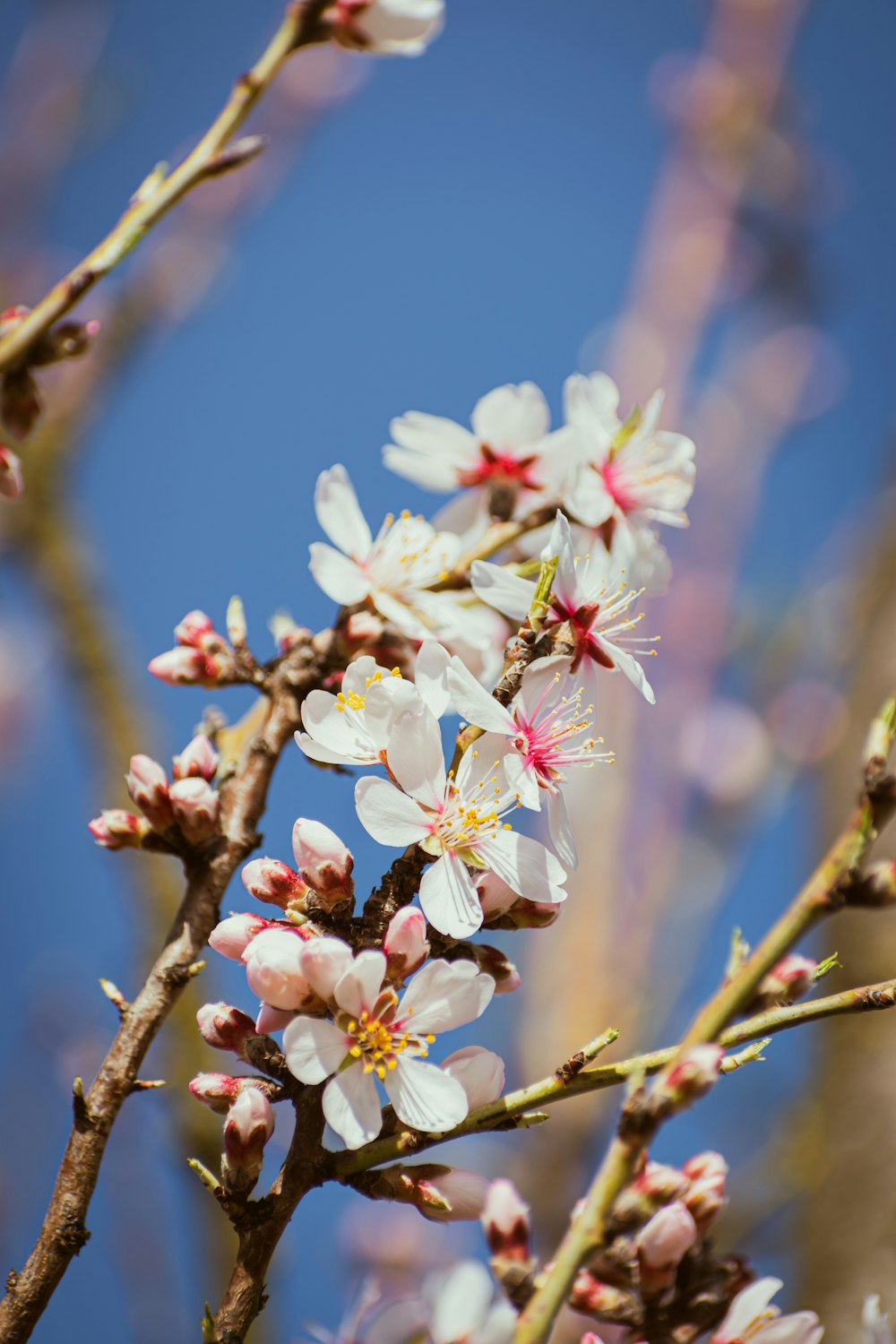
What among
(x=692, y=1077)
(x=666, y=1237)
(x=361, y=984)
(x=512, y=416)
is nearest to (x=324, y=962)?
(x=361, y=984)

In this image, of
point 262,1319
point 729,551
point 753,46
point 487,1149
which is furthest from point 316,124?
point 262,1319

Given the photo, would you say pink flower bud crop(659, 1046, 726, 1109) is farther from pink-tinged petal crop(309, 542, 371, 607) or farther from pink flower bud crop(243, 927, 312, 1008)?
pink-tinged petal crop(309, 542, 371, 607)

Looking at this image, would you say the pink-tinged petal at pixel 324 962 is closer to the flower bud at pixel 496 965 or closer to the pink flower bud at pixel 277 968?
the pink flower bud at pixel 277 968

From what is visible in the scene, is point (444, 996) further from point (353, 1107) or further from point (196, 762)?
point (196, 762)

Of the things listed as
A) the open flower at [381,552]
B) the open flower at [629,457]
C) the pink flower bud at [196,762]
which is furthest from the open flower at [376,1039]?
the open flower at [629,457]

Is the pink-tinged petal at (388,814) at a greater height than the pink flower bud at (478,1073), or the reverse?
the pink-tinged petal at (388,814)

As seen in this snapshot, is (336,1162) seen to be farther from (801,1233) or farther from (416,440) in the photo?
(801,1233)

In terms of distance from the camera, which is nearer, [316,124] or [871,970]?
[871,970]
